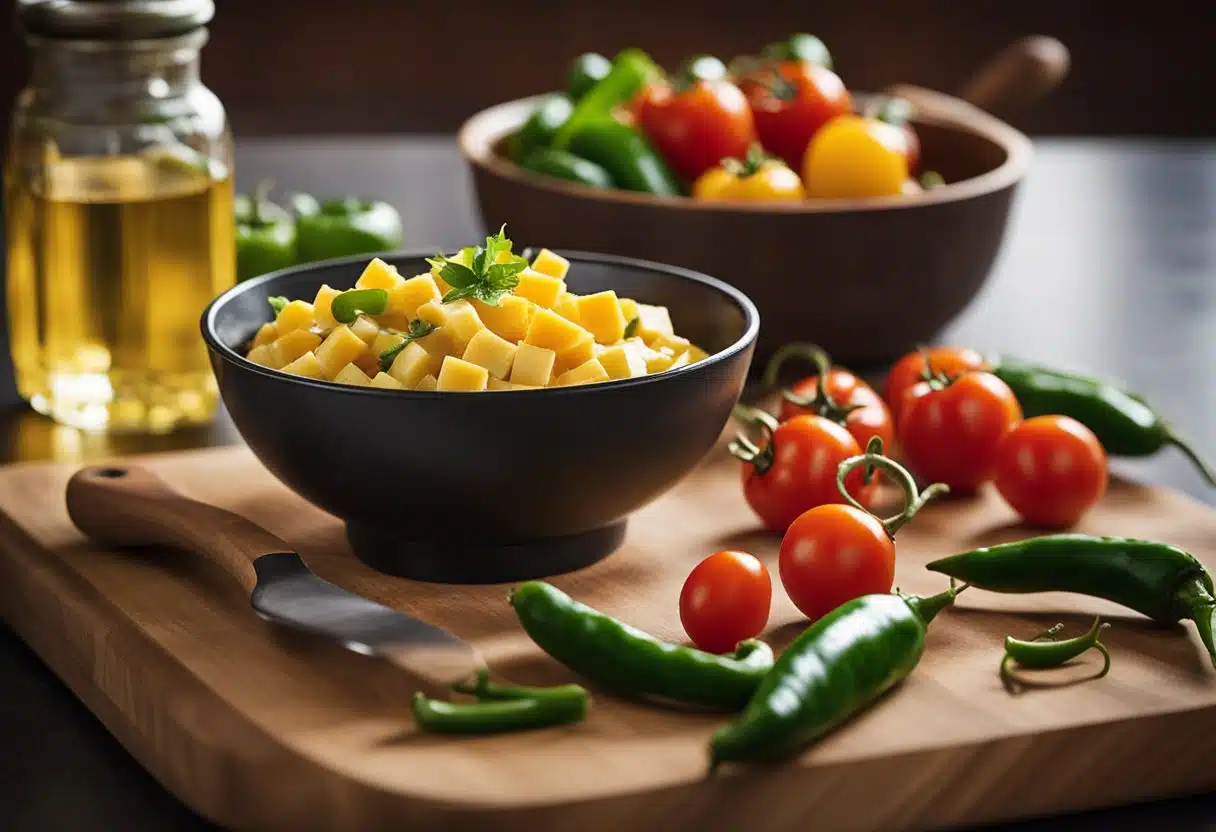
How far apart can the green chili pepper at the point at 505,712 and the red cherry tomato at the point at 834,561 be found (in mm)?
331

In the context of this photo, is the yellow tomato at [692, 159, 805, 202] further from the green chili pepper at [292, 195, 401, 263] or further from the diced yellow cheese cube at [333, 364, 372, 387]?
the diced yellow cheese cube at [333, 364, 372, 387]

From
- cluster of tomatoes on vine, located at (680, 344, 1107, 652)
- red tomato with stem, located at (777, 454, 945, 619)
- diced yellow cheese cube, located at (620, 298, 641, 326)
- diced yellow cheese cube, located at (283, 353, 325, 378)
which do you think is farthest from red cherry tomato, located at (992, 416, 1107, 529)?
diced yellow cheese cube, located at (283, 353, 325, 378)

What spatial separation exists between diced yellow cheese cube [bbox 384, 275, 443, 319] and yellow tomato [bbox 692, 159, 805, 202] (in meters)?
0.86

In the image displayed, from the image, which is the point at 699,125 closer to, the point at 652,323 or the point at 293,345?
the point at 652,323

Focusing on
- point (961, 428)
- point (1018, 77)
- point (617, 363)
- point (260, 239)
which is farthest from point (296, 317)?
point (1018, 77)

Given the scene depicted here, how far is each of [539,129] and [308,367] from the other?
3.96 ft

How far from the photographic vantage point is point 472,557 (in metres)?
1.82

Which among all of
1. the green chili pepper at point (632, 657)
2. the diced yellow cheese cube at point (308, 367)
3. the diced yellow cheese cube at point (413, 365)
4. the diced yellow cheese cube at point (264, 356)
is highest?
the diced yellow cheese cube at point (413, 365)

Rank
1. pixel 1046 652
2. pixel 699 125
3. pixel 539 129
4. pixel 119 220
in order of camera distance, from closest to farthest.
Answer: pixel 1046 652, pixel 119 220, pixel 699 125, pixel 539 129

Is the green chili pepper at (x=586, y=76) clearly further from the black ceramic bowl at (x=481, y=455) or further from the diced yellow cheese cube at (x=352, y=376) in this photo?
the diced yellow cheese cube at (x=352, y=376)

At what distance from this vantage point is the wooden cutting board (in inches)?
54.4

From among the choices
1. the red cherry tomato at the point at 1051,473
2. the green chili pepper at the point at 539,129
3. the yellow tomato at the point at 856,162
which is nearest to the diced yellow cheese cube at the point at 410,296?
the red cherry tomato at the point at 1051,473

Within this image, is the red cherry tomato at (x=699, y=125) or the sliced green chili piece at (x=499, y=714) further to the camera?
the red cherry tomato at (x=699, y=125)

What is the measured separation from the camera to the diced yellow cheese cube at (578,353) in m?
1.75
